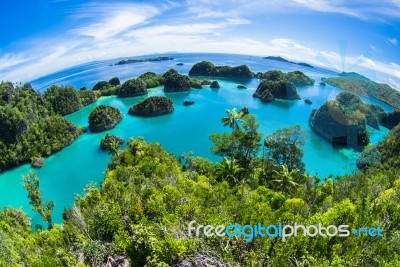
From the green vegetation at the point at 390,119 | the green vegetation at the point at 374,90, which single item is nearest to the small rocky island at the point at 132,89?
the green vegetation at the point at 390,119

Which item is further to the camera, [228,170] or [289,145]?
[289,145]

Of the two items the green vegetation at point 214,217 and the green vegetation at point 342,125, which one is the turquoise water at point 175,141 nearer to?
the green vegetation at point 342,125

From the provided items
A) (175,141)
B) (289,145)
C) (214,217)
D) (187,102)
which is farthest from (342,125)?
(214,217)

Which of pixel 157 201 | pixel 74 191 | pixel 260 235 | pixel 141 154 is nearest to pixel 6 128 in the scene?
pixel 74 191

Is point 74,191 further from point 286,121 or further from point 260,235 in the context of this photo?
point 286,121

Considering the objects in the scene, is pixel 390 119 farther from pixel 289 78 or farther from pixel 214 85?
pixel 214 85
